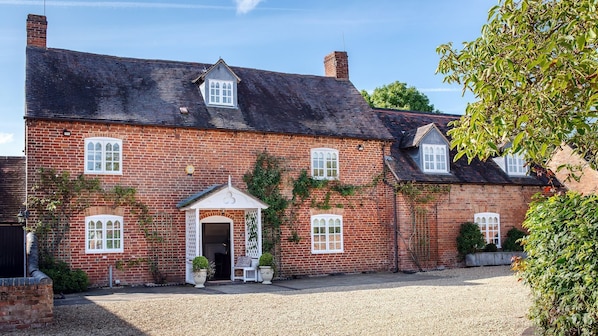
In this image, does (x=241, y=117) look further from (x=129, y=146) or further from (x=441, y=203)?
(x=441, y=203)

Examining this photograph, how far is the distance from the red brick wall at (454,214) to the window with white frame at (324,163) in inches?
116

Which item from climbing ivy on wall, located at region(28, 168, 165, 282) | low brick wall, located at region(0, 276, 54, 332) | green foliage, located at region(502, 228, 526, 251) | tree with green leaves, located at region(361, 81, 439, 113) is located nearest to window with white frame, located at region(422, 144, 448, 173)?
green foliage, located at region(502, 228, 526, 251)

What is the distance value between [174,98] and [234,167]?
3341mm

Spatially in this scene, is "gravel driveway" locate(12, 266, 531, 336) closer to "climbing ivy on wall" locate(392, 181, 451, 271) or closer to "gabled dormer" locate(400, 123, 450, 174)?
"climbing ivy on wall" locate(392, 181, 451, 271)

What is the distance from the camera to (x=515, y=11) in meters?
7.48

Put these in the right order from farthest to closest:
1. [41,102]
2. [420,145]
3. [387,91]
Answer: [387,91]
[420,145]
[41,102]

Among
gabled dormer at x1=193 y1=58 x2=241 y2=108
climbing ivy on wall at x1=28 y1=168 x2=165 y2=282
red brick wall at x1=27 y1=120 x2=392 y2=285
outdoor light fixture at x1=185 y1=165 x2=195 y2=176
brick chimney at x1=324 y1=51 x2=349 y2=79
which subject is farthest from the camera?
brick chimney at x1=324 y1=51 x2=349 y2=79

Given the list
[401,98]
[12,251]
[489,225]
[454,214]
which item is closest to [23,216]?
[12,251]

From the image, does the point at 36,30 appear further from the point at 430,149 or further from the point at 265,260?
the point at 430,149

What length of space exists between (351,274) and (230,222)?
5122 mm

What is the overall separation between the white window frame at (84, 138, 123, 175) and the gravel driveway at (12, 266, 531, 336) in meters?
5.31

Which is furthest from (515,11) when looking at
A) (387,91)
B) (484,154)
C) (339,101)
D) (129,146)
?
(387,91)

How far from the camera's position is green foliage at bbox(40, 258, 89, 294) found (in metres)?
17.3

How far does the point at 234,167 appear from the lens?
2103 centimetres
